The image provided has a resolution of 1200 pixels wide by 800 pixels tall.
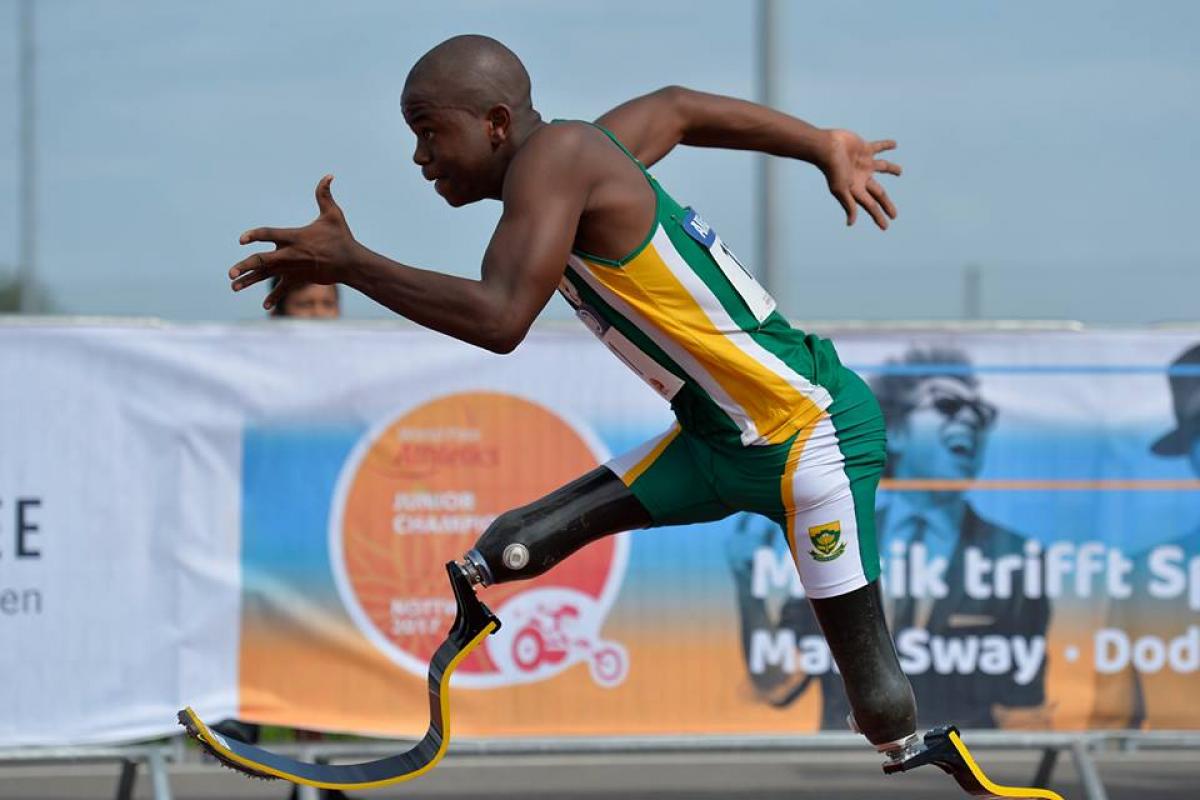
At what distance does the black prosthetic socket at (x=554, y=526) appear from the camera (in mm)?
4883

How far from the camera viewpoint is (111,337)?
6.77m

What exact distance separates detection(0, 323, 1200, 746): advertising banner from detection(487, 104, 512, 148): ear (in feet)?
8.14

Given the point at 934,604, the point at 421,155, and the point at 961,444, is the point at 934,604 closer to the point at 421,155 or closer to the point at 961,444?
the point at 961,444

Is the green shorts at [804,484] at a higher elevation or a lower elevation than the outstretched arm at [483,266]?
lower

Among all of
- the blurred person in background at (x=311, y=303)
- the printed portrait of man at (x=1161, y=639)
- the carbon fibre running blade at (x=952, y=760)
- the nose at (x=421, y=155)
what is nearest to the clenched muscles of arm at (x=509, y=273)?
the nose at (x=421, y=155)

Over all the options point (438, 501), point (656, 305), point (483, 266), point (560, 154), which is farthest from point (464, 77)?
point (438, 501)

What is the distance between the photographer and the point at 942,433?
6.85 meters

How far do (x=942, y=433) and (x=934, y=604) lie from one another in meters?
0.59

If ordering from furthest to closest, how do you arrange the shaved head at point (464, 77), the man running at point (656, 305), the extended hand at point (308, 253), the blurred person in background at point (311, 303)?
1. the blurred person in background at point (311, 303)
2. the shaved head at point (464, 77)
3. the man running at point (656, 305)
4. the extended hand at point (308, 253)

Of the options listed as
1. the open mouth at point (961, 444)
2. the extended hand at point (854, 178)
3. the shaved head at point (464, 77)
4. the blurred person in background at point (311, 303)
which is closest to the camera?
the shaved head at point (464, 77)

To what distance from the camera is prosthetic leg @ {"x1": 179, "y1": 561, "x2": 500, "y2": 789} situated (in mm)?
4848

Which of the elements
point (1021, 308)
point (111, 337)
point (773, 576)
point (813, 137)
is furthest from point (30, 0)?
point (813, 137)

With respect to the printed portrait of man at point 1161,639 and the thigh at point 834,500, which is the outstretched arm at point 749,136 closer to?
the thigh at point 834,500

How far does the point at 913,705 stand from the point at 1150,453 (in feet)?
7.64
